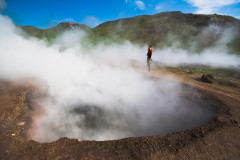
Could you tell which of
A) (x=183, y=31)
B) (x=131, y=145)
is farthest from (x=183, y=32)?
(x=131, y=145)

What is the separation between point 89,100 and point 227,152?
171 inches

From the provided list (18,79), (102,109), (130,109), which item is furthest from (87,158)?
(18,79)

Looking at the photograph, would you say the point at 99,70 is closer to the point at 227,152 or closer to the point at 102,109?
the point at 102,109

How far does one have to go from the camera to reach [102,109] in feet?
15.7

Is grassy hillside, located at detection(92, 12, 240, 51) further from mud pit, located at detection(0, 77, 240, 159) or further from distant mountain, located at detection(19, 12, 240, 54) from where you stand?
mud pit, located at detection(0, 77, 240, 159)

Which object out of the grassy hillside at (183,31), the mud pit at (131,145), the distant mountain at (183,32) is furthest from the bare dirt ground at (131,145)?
the grassy hillside at (183,31)

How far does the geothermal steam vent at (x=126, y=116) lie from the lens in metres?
3.71

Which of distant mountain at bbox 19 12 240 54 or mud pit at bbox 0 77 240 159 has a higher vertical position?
distant mountain at bbox 19 12 240 54

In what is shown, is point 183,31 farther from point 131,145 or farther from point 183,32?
point 131,145

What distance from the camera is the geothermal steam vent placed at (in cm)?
371

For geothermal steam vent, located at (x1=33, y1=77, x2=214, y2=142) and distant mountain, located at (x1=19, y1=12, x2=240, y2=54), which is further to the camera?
distant mountain, located at (x1=19, y1=12, x2=240, y2=54)

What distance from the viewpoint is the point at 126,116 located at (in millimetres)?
4543

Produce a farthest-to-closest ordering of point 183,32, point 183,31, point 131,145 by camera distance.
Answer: point 183,31, point 183,32, point 131,145

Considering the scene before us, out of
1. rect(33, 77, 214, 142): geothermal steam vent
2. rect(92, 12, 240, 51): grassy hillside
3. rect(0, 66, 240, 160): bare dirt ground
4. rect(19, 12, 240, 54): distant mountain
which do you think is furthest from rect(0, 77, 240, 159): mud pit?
rect(92, 12, 240, 51): grassy hillside
